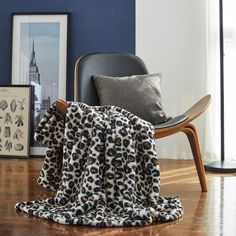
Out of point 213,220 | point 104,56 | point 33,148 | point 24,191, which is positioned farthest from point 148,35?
point 213,220

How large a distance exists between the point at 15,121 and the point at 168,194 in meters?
1.90

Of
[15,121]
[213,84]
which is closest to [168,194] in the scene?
[213,84]

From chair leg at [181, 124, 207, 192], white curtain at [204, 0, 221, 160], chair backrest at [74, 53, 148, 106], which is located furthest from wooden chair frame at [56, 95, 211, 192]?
white curtain at [204, 0, 221, 160]

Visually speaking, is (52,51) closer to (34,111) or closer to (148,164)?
(34,111)

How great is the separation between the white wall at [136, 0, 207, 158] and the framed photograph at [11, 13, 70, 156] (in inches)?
28.3

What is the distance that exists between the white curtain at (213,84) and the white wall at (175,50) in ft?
0.28

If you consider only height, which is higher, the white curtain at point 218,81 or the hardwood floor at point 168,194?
the white curtain at point 218,81

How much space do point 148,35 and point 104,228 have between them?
2.40 meters

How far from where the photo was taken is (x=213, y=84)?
3729 millimetres

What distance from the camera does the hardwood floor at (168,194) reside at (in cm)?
181

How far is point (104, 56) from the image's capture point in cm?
298

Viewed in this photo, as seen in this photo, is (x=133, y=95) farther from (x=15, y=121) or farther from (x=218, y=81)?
(x=15, y=121)

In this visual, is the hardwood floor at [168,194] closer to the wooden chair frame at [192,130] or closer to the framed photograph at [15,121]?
the wooden chair frame at [192,130]

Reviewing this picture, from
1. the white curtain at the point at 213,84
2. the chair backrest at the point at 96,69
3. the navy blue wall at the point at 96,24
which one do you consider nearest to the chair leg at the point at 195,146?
the chair backrest at the point at 96,69
